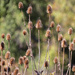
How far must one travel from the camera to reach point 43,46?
11.0 metres

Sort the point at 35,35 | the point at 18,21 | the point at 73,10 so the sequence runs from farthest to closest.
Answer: the point at 35,35, the point at 18,21, the point at 73,10

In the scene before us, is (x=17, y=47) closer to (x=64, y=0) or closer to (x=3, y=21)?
(x=3, y=21)

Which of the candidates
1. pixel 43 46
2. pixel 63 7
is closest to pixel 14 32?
pixel 43 46

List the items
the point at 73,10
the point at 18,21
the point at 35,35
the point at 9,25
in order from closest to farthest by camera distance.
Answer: the point at 73,10, the point at 9,25, the point at 18,21, the point at 35,35

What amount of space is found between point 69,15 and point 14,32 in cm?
260

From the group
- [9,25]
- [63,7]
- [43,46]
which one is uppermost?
[63,7]

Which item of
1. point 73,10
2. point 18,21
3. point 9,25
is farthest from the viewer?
point 18,21

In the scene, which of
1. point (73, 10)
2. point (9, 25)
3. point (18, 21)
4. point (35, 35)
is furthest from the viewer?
point (35, 35)

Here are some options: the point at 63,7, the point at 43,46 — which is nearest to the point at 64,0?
the point at 63,7

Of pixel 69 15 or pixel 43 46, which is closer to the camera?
pixel 69 15

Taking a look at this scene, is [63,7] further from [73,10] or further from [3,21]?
[3,21]

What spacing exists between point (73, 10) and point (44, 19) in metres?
2.96

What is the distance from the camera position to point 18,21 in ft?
36.6

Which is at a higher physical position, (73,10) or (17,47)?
(73,10)
